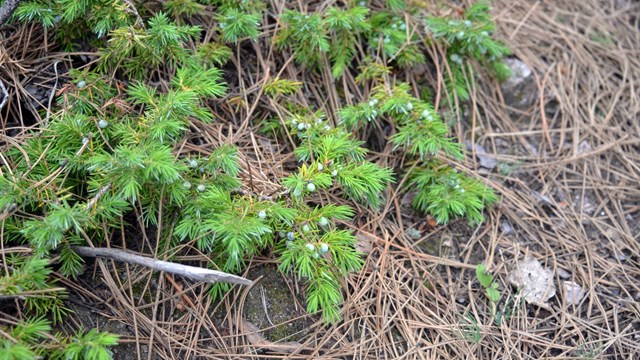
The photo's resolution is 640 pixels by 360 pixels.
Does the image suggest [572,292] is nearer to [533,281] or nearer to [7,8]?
[533,281]

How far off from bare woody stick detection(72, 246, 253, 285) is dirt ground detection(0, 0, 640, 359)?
0.37 ft

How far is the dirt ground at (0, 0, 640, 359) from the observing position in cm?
229

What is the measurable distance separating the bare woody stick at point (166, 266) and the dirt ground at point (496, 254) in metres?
0.11

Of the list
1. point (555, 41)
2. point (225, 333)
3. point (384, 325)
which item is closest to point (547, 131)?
point (555, 41)

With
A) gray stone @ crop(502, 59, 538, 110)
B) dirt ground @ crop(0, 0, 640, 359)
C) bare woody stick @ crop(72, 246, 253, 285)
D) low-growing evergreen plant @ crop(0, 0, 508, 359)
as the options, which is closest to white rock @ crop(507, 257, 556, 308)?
dirt ground @ crop(0, 0, 640, 359)

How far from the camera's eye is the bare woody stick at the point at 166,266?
6.67ft

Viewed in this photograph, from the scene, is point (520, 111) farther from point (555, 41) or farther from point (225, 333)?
point (225, 333)

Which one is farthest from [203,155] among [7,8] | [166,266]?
[7,8]

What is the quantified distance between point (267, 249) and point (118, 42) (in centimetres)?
110

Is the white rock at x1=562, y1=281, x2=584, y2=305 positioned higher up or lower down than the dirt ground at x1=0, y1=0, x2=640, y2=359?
lower down

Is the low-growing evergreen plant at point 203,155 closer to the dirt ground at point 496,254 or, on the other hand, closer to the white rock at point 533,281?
the dirt ground at point 496,254

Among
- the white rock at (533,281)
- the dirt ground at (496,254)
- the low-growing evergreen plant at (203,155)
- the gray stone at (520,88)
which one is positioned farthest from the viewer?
the gray stone at (520,88)

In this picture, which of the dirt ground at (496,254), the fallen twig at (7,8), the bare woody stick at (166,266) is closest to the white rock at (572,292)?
the dirt ground at (496,254)

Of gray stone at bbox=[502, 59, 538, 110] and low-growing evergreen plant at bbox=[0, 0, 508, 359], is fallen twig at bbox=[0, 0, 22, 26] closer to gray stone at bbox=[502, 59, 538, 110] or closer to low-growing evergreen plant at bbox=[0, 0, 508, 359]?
low-growing evergreen plant at bbox=[0, 0, 508, 359]
